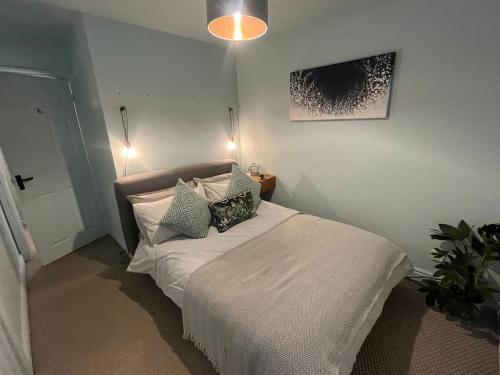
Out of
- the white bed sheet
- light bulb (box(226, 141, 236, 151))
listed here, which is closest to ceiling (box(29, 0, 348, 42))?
light bulb (box(226, 141, 236, 151))

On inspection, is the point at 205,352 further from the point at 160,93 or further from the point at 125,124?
the point at 160,93

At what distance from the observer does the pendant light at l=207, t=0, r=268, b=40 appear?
116 centimetres

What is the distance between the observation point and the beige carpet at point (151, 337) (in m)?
1.42

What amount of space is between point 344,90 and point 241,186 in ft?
4.66

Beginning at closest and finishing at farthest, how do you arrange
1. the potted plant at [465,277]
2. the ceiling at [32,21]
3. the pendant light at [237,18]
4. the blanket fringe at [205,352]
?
1. the pendant light at [237,18]
2. the blanket fringe at [205,352]
3. the potted plant at [465,277]
4. the ceiling at [32,21]

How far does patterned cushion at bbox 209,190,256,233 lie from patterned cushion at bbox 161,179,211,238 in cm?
10

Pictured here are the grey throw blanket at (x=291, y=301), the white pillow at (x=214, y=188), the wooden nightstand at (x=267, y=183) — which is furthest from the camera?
the wooden nightstand at (x=267, y=183)

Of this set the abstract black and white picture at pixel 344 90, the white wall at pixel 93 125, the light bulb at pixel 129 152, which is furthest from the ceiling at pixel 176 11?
the light bulb at pixel 129 152

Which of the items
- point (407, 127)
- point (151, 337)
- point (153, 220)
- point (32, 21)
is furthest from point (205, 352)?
point (32, 21)

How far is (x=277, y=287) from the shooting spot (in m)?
1.30

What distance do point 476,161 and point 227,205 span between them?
2.03 metres

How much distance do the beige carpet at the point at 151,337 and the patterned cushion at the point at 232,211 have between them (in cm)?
84

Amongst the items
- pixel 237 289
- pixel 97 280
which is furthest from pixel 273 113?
pixel 97 280

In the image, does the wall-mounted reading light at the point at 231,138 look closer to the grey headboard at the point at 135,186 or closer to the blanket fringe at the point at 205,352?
the grey headboard at the point at 135,186
